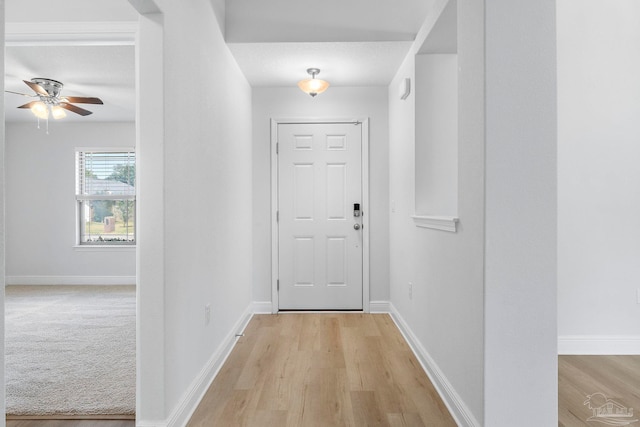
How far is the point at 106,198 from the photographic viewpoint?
566cm

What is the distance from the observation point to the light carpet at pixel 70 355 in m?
2.06

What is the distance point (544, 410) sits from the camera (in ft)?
5.23

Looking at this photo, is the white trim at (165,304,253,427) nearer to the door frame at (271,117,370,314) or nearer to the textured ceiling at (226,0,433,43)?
the door frame at (271,117,370,314)

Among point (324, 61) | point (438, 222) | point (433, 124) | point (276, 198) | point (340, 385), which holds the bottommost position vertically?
point (340, 385)

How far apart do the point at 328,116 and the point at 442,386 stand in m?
2.74

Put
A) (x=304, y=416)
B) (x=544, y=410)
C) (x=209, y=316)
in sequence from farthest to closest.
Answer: (x=209, y=316) < (x=304, y=416) < (x=544, y=410)

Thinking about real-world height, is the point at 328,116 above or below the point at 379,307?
above

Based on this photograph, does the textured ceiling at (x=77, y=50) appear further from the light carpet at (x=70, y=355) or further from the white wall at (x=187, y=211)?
the light carpet at (x=70, y=355)

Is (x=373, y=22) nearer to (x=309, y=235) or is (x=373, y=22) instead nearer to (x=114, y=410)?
(x=309, y=235)

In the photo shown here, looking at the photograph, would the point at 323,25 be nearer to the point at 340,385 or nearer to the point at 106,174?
the point at 340,385

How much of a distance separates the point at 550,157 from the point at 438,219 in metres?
0.72

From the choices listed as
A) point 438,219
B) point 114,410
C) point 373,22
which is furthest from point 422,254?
point 114,410

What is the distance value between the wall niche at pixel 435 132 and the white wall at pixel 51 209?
439 centimetres

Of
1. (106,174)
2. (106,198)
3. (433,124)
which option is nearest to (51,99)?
(106,174)
